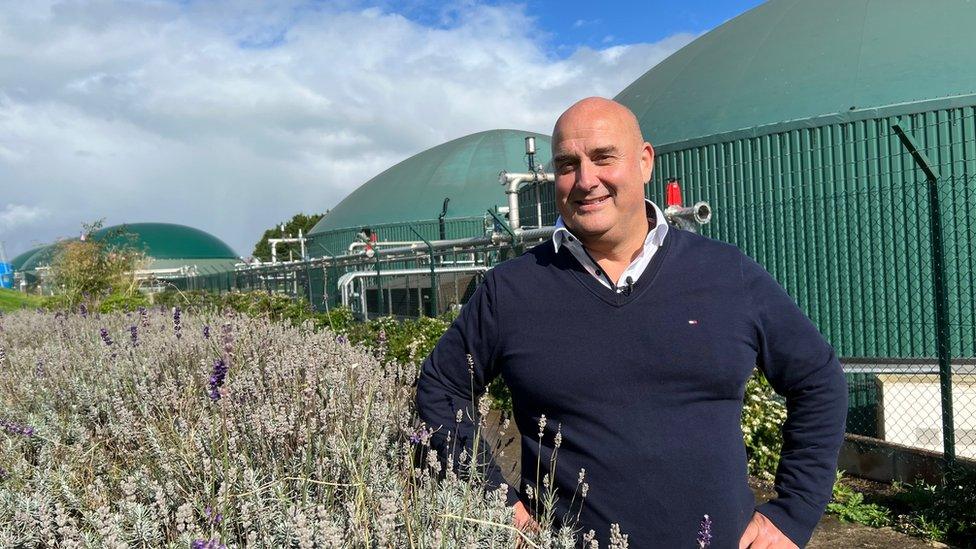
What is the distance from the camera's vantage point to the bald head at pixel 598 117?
2375mm

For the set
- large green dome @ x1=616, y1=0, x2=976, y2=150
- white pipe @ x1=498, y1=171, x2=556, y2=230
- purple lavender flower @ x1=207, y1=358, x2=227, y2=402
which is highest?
large green dome @ x1=616, y1=0, x2=976, y2=150

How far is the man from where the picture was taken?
2217 mm

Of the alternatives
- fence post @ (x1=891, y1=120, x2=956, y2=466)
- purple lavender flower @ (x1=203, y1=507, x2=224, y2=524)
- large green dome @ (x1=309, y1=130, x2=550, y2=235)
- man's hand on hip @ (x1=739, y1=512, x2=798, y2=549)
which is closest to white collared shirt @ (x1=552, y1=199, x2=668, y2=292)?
man's hand on hip @ (x1=739, y1=512, x2=798, y2=549)

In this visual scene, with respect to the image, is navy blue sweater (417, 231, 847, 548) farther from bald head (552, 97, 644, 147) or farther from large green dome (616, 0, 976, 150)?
large green dome (616, 0, 976, 150)

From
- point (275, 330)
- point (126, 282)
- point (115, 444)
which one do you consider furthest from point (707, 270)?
point (126, 282)

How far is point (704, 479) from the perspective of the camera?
87.2 inches

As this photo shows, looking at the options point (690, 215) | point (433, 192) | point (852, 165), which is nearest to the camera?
point (690, 215)

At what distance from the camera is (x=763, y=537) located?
2.30 m

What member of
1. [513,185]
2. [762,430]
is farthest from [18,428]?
[513,185]

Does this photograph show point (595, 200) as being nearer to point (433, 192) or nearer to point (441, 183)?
point (433, 192)

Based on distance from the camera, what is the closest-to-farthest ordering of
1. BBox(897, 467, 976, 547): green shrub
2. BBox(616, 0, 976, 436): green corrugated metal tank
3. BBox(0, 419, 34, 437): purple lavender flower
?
BBox(0, 419, 34, 437): purple lavender flower
BBox(897, 467, 976, 547): green shrub
BBox(616, 0, 976, 436): green corrugated metal tank

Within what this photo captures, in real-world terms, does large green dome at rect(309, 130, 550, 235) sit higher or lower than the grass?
higher

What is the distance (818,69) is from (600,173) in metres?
9.86

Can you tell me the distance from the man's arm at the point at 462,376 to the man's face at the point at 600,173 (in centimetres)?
35
